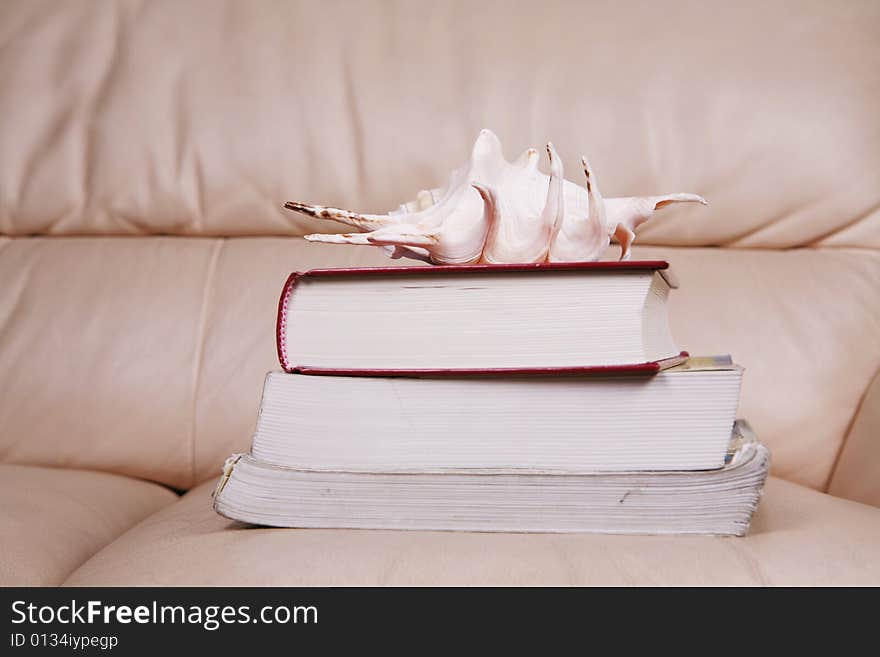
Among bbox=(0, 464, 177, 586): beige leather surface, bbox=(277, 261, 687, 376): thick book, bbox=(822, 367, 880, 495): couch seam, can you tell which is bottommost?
bbox=(0, 464, 177, 586): beige leather surface

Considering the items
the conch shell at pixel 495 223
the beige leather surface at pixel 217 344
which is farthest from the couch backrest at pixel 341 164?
the conch shell at pixel 495 223

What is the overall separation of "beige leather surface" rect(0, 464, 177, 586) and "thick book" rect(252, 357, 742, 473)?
25 centimetres

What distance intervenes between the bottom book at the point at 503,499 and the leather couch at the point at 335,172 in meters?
0.37

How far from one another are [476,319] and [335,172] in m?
0.62

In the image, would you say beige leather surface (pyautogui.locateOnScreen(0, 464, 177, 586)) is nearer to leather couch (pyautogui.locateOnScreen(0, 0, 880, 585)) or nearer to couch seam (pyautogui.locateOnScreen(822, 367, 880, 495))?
leather couch (pyautogui.locateOnScreen(0, 0, 880, 585))

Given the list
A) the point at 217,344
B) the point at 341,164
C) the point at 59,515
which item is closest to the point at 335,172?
the point at 341,164

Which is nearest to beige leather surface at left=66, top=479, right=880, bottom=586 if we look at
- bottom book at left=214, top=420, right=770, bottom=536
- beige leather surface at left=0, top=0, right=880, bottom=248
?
bottom book at left=214, top=420, right=770, bottom=536

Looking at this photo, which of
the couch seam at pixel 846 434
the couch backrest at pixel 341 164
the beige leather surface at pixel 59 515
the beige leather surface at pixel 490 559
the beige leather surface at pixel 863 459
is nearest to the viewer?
the beige leather surface at pixel 490 559

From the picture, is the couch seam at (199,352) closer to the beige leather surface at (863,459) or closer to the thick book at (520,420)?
the thick book at (520,420)

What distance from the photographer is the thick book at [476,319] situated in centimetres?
56

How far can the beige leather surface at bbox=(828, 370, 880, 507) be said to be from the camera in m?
0.78

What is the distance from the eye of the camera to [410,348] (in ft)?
1.88

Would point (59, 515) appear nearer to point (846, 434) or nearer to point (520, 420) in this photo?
point (520, 420)

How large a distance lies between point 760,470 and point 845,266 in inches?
23.5
